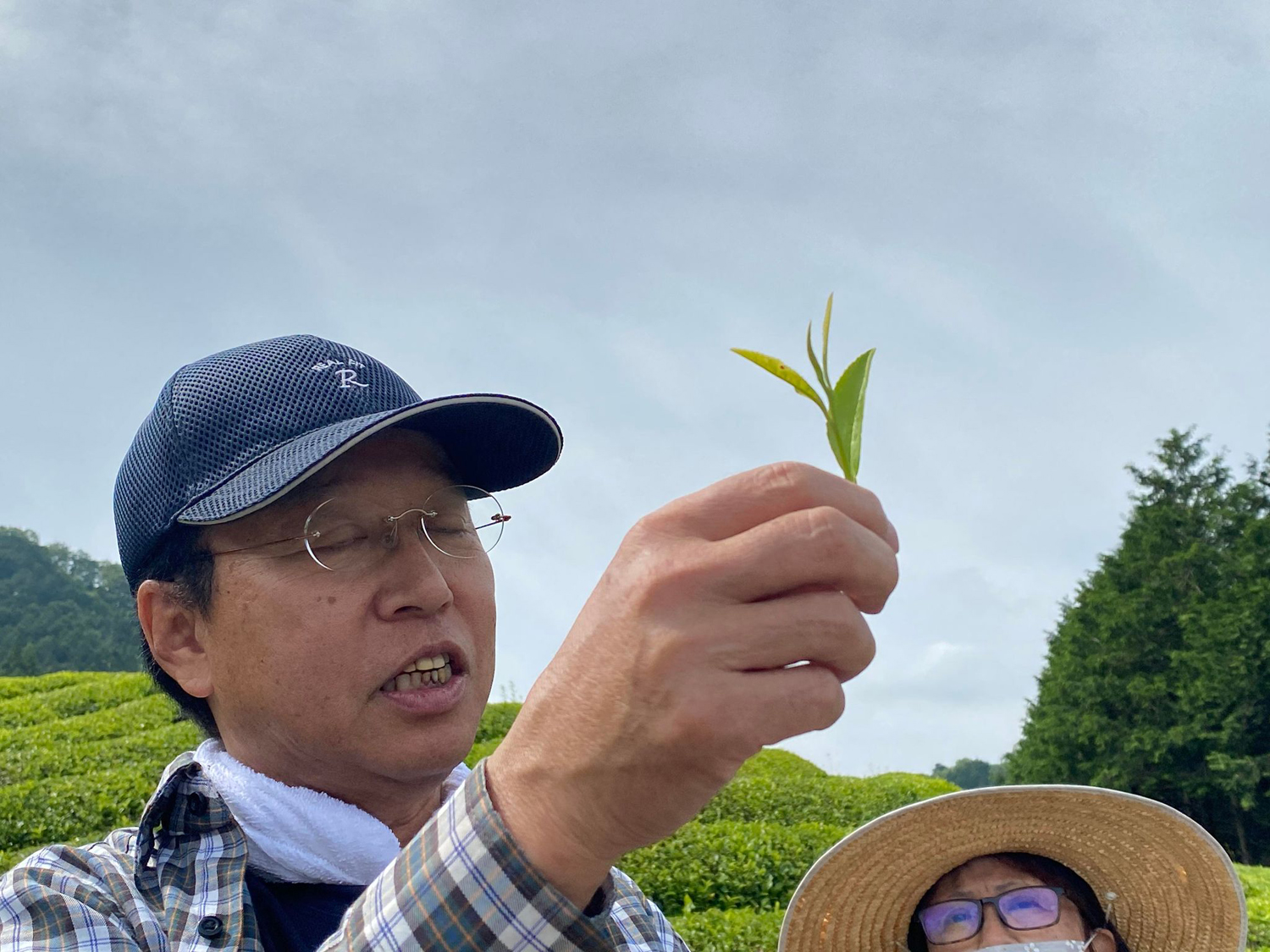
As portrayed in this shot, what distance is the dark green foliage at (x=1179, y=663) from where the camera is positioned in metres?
22.4

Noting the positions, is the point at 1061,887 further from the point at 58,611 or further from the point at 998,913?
the point at 58,611

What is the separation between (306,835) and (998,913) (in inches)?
63.0

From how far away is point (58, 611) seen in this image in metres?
54.6

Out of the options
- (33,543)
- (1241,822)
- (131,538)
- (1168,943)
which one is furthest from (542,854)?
(33,543)

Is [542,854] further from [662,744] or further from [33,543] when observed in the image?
[33,543]

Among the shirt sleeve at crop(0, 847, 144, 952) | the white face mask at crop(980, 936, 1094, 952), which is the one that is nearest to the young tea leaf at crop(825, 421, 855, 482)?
the shirt sleeve at crop(0, 847, 144, 952)

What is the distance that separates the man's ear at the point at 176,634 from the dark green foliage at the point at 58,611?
35.3 m

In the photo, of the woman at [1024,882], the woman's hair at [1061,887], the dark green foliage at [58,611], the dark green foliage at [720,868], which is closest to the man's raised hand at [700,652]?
the woman at [1024,882]

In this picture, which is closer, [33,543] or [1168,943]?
[1168,943]

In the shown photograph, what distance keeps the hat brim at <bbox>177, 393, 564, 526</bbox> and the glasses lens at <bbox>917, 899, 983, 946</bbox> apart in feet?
4.68

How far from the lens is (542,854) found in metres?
1.00

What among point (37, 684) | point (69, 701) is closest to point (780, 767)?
point (69, 701)

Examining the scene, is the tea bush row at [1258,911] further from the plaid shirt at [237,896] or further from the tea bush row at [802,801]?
the plaid shirt at [237,896]

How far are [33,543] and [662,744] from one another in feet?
260
